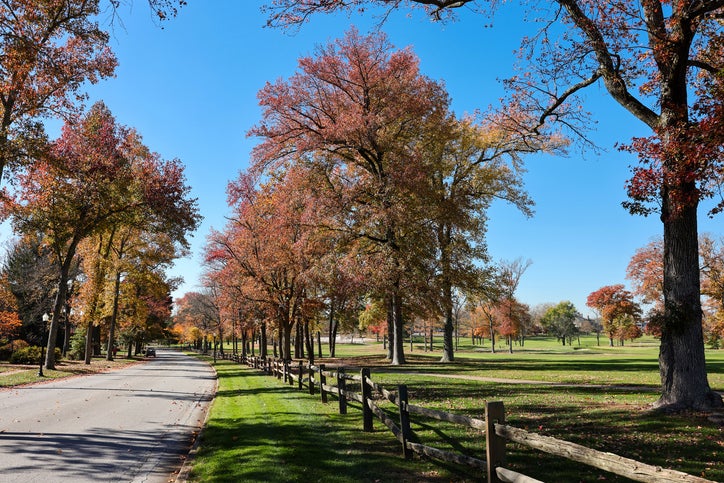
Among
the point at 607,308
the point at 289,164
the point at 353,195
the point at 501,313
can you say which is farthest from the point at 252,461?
the point at 607,308

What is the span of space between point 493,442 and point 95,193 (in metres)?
24.9

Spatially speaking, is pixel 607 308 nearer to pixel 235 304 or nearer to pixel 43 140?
pixel 235 304

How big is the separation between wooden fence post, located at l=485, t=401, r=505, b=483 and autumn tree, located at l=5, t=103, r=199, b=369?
23.7 metres

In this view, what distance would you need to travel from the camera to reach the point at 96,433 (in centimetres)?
1002

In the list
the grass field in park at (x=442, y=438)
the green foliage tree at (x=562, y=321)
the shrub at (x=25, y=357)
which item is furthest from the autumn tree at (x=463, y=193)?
the green foliage tree at (x=562, y=321)

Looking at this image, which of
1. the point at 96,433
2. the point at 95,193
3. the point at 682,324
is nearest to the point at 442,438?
the point at 682,324

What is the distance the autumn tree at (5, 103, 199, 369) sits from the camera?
23594 mm

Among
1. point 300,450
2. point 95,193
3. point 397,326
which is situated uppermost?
point 95,193

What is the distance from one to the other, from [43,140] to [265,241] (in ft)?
40.1

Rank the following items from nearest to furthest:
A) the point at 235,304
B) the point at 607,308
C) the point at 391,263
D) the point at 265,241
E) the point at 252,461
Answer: the point at 252,461
the point at 391,263
the point at 265,241
the point at 235,304
the point at 607,308

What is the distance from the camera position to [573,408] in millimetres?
10789

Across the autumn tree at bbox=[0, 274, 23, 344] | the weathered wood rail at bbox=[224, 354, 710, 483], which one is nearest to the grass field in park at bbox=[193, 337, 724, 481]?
the weathered wood rail at bbox=[224, 354, 710, 483]

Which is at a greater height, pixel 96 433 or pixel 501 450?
pixel 501 450

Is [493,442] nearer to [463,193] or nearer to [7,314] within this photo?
[463,193]
